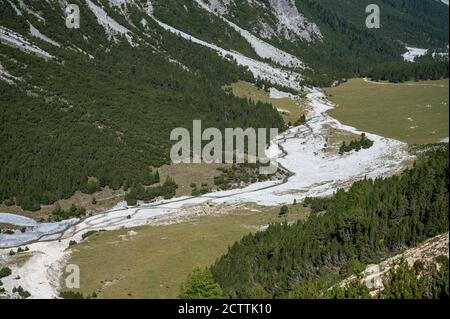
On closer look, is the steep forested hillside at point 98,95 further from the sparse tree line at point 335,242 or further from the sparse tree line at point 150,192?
the sparse tree line at point 335,242

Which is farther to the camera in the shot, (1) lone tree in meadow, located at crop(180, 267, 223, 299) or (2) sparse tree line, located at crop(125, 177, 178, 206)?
(2) sparse tree line, located at crop(125, 177, 178, 206)

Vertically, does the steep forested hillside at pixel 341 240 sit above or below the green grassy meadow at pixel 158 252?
above

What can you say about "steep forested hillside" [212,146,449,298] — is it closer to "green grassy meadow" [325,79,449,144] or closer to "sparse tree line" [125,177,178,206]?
"sparse tree line" [125,177,178,206]

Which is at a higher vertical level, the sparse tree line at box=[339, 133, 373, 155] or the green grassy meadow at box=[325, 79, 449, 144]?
the green grassy meadow at box=[325, 79, 449, 144]

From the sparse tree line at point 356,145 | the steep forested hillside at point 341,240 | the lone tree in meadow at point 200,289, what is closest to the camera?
the lone tree in meadow at point 200,289

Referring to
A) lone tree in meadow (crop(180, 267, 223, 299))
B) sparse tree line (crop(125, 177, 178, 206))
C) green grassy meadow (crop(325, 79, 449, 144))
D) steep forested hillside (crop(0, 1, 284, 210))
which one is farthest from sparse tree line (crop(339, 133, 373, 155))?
lone tree in meadow (crop(180, 267, 223, 299))

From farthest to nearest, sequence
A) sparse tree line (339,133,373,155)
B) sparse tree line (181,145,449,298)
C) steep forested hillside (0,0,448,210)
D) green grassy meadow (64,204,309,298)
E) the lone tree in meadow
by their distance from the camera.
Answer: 1. sparse tree line (339,133,373,155)
2. steep forested hillside (0,0,448,210)
3. green grassy meadow (64,204,309,298)
4. sparse tree line (181,145,449,298)
5. the lone tree in meadow

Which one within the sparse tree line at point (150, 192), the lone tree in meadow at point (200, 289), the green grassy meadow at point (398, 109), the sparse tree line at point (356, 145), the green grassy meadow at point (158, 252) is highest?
the green grassy meadow at point (398, 109)

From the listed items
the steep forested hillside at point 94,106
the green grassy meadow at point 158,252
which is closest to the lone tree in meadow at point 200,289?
the green grassy meadow at point 158,252
